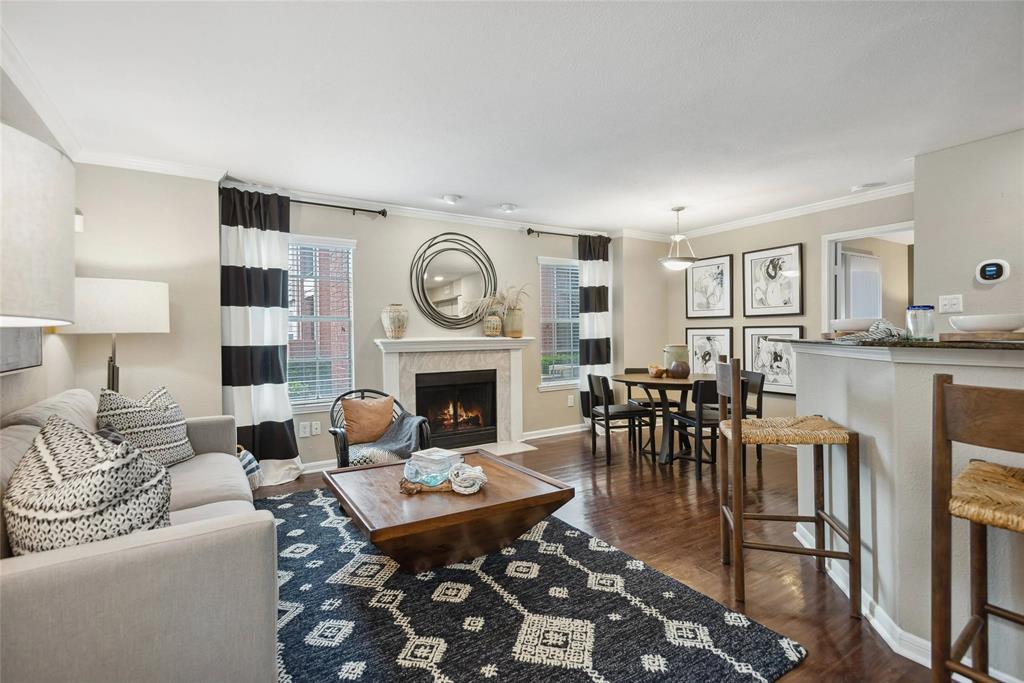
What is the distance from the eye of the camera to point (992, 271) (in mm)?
3227

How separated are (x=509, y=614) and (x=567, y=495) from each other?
61 cm

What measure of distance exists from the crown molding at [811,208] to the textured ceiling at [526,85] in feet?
1.77

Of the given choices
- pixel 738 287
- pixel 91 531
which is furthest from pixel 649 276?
pixel 91 531

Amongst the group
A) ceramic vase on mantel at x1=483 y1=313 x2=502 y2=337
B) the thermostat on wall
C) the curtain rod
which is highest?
the curtain rod

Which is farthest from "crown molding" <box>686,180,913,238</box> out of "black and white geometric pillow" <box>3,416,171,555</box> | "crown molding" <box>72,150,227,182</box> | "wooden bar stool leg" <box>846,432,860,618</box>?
"black and white geometric pillow" <box>3,416,171,555</box>

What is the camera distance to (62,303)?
0.97 metres

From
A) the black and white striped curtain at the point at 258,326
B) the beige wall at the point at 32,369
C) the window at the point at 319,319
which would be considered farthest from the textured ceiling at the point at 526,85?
the window at the point at 319,319

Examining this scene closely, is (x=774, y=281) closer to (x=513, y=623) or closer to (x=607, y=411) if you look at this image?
(x=607, y=411)

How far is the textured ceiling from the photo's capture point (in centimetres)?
198

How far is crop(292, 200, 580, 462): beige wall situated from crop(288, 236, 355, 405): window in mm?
94

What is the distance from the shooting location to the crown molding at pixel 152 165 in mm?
3275

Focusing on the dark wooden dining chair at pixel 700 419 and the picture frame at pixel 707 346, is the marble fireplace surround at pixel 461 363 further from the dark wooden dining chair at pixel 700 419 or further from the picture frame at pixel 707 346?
the picture frame at pixel 707 346

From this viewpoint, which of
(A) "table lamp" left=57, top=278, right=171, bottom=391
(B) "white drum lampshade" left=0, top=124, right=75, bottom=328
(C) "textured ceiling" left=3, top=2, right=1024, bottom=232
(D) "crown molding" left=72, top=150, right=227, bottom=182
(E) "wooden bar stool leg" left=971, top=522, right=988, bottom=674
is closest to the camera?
(B) "white drum lampshade" left=0, top=124, right=75, bottom=328

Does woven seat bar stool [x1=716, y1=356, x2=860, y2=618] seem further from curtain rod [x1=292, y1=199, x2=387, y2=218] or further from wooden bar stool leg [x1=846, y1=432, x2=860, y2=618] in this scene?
curtain rod [x1=292, y1=199, x2=387, y2=218]
